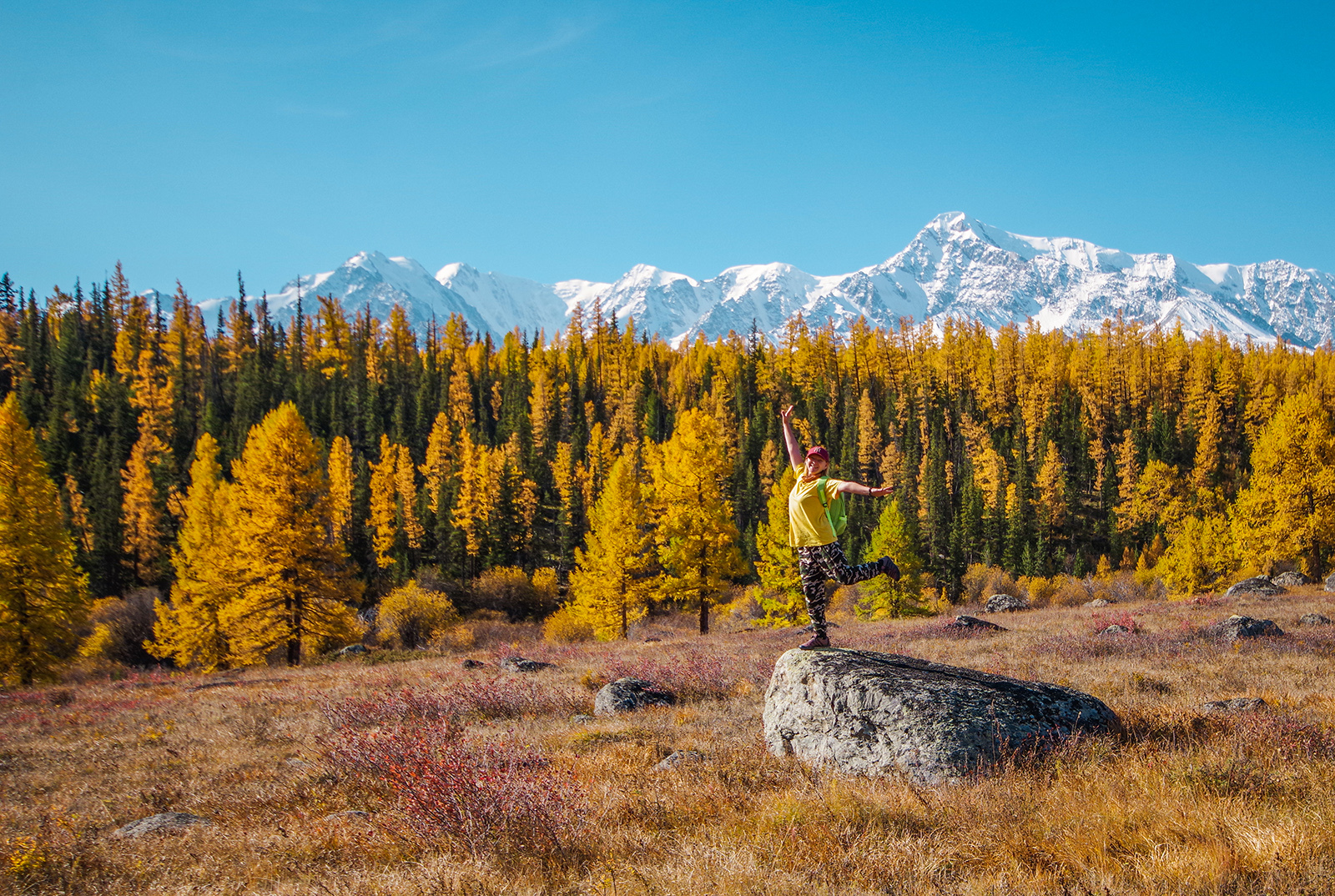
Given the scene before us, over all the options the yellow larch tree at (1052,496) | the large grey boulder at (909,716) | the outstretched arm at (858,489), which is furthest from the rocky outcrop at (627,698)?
the yellow larch tree at (1052,496)

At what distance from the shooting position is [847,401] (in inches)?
3922

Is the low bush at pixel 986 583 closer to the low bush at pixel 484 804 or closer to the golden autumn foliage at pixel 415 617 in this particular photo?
the golden autumn foliage at pixel 415 617

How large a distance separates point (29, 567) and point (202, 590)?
5.45 meters

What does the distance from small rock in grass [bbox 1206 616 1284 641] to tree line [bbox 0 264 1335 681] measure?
598 inches

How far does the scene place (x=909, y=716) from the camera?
6.20m

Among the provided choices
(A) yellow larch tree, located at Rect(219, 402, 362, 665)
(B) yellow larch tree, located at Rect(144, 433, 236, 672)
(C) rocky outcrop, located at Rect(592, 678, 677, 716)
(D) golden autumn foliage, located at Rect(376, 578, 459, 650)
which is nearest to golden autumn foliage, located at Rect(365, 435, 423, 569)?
(D) golden autumn foliage, located at Rect(376, 578, 459, 650)

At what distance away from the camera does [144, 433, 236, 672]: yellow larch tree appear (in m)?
25.3

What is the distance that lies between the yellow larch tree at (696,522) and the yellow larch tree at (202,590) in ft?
54.1

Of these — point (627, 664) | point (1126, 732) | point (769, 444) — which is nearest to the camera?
point (1126, 732)

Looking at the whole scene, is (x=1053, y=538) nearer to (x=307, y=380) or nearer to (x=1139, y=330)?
(x=1139, y=330)

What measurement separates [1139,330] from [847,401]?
181 feet

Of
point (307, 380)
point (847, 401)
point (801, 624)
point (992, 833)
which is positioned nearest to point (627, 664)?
point (992, 833)

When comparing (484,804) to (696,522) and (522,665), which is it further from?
(696,522)

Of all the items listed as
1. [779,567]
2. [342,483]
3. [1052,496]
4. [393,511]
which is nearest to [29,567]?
[779,567]
